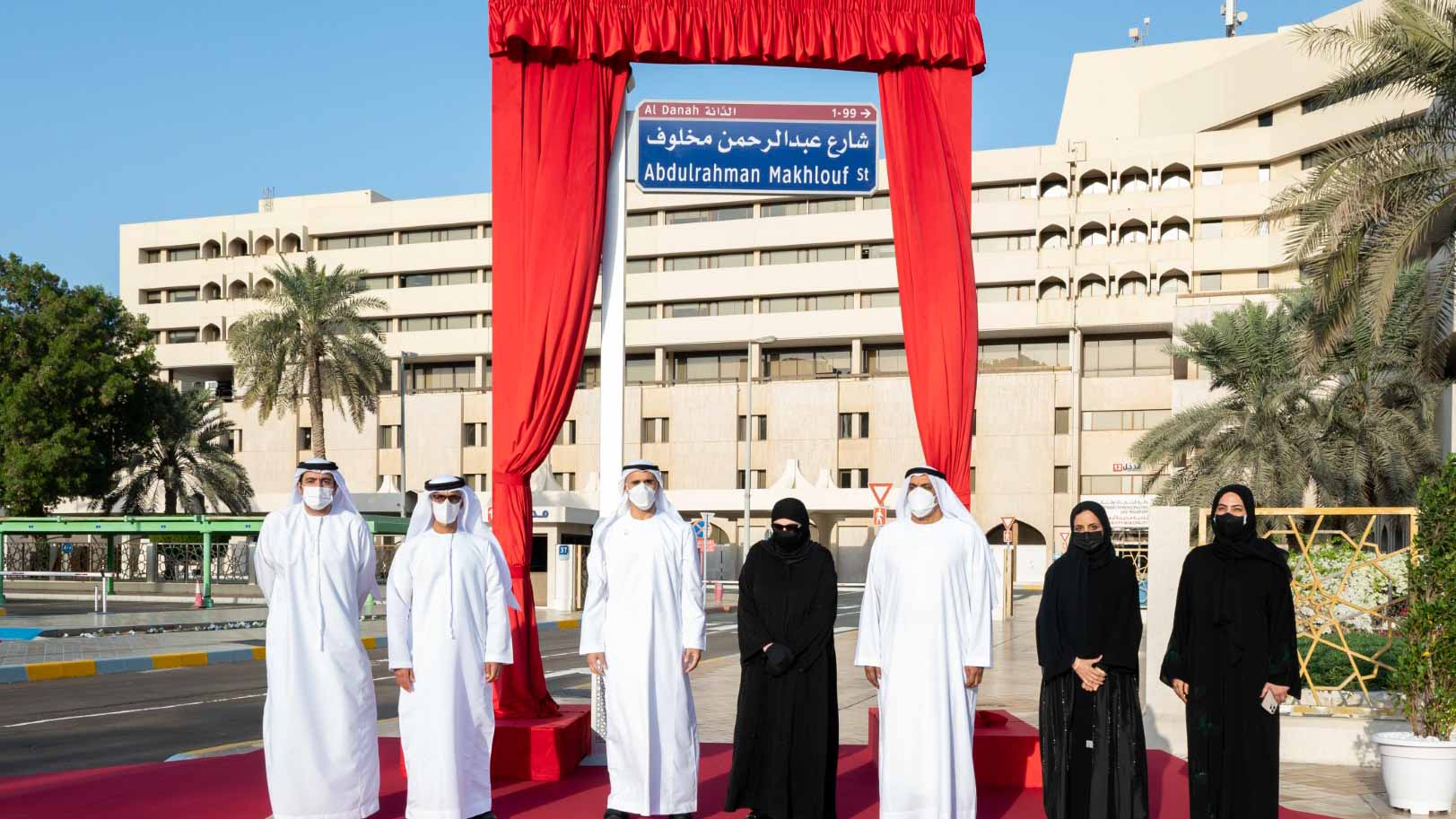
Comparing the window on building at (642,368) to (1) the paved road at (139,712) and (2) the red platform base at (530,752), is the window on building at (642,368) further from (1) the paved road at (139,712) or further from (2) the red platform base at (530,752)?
(2) the red platform base at (530,752)

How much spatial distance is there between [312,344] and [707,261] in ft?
76.3

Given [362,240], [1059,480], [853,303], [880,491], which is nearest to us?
[880,491]

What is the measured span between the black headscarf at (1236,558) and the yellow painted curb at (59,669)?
45.3 feet

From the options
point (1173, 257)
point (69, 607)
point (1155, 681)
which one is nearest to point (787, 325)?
point (1173, 257)

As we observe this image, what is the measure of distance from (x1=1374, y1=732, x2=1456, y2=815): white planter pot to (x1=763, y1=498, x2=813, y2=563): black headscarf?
3.56 m

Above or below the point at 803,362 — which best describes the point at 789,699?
below

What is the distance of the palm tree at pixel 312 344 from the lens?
135 ft

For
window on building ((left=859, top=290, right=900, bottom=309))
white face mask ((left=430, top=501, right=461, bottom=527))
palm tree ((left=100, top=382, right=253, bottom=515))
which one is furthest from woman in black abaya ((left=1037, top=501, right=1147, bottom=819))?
window on building ((left=859, top=290, right=900, bottom=309))

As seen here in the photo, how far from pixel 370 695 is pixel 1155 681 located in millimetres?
5826

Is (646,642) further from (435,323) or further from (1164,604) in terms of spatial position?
(435,323)

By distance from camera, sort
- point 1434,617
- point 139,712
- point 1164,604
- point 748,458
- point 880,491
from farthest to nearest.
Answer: point 748,458, point 880,491, point 139,712, point 1164,604, point 1434,617

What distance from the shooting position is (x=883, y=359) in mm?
60500

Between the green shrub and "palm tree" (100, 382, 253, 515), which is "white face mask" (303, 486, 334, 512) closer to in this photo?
the green shrub

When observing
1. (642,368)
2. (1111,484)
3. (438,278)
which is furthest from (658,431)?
(1111,484)
